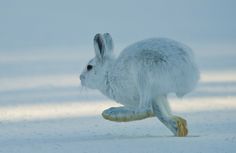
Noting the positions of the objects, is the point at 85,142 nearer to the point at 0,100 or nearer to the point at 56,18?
the point at 0,100

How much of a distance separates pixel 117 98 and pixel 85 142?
1.90 feet

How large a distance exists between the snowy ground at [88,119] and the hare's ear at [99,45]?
506mm

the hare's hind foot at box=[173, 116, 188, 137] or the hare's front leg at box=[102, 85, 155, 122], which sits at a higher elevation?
the hare's front leg at box=[102, 85, 155, 122]

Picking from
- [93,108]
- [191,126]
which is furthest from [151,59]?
[93,108]

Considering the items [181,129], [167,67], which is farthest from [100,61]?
[181,129]

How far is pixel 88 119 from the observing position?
6629mm

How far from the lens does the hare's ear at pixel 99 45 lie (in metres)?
6.03

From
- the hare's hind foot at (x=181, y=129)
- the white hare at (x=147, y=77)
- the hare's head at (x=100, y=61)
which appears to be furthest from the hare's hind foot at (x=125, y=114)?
the hare's head at (x=100, y=61)

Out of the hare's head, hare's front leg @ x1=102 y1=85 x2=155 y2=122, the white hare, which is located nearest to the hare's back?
the white hare

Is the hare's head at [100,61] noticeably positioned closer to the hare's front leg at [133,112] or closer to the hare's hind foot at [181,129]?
the hare's front leg at [133,112]

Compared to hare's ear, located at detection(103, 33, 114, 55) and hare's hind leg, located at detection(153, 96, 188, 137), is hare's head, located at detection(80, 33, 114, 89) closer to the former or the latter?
hare's ear, located at detection(103, 33, 114, 55)

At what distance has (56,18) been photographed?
13.2 m

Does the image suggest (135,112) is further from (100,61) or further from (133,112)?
(100,61)

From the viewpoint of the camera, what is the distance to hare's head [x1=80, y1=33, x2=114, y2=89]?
604cm
